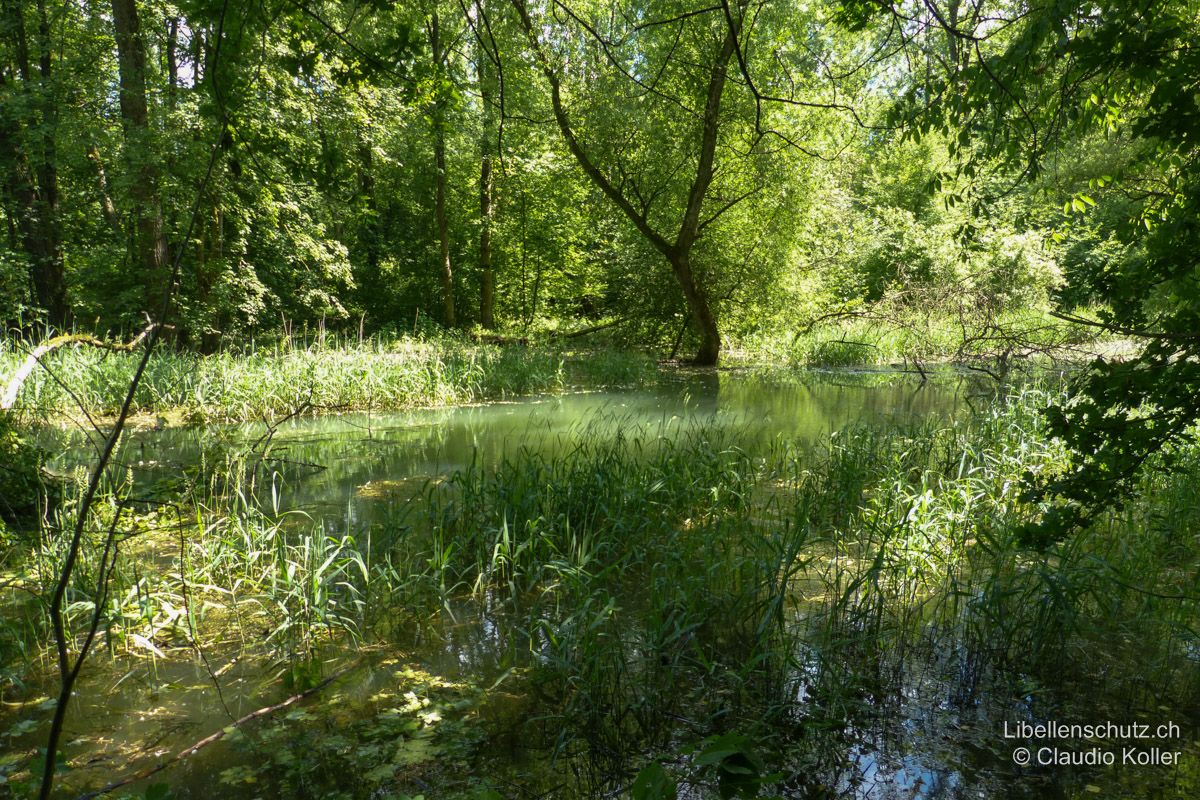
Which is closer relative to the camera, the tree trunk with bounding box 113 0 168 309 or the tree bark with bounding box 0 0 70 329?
the tree trunk with bounding box 113 0 168 309

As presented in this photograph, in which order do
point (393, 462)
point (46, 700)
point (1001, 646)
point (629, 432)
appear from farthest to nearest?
point (629, 432), point (393, 462), point (1001, 646), point (46, 700)

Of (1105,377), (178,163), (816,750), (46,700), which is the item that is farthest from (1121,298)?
(178,163)

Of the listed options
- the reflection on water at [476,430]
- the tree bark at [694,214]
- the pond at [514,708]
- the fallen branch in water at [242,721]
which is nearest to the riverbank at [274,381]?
the reflection on water at [476,430]

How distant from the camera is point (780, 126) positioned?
13453 millimetres

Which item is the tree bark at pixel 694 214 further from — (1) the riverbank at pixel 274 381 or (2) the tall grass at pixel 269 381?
(2) the tall grass at pixel 269 381

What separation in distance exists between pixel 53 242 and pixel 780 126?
14152 millimetres

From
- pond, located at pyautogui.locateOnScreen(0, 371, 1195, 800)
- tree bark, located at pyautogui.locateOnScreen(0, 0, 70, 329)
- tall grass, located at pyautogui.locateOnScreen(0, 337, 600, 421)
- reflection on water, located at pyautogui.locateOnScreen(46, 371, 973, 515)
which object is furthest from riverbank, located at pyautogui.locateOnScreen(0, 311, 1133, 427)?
tree bark, located at pyautogui.locateOnScreen(0, 0, 70, 329)

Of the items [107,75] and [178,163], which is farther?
[107,75]

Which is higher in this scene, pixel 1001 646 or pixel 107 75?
pixel 107 75

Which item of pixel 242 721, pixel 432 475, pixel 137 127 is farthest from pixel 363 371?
pixel 242 721

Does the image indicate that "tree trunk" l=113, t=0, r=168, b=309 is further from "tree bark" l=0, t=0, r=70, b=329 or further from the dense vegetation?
"tree bark" l=0, t=0, r=70, b=329

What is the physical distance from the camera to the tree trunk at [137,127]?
1091cm

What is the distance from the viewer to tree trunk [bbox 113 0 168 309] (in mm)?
10906

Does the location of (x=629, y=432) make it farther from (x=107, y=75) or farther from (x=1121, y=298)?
(x=107, y=75)
